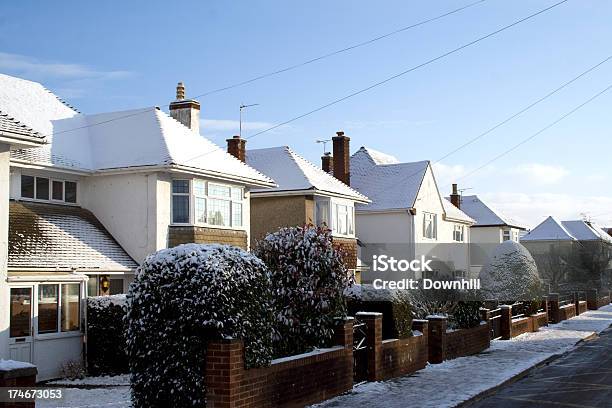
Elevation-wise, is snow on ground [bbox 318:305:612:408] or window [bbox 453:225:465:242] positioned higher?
window [bbox 453:225:465:242]

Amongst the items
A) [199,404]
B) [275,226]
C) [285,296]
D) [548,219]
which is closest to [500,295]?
[275,226]

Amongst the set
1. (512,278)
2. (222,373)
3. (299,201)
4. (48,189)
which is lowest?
(222,373)

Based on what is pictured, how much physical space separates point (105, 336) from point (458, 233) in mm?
32302

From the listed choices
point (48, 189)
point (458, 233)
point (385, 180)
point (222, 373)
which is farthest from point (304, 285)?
point (458, 233)

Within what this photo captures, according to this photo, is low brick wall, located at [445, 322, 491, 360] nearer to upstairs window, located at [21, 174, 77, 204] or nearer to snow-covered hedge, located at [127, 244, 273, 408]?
snow-covered hedge, located at [127, 244, 273, 408]

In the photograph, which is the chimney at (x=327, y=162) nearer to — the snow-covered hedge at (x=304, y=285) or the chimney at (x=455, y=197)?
the chimney at (x=455, y=197)

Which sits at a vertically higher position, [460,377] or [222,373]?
[222,373]

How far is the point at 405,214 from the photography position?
39.0m

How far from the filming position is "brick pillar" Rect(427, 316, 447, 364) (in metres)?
18.6

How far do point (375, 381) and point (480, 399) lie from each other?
224cm

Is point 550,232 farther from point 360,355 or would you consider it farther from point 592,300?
point 360,355

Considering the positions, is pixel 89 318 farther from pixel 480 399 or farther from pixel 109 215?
pixel 480 399

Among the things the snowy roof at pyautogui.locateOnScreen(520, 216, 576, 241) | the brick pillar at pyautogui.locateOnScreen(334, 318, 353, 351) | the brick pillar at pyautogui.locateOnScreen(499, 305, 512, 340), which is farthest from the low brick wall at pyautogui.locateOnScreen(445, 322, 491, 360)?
the snowy roof at pyautogui.locateOnScreen(520, 216, 576, 241)

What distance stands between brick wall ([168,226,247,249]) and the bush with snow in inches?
437
